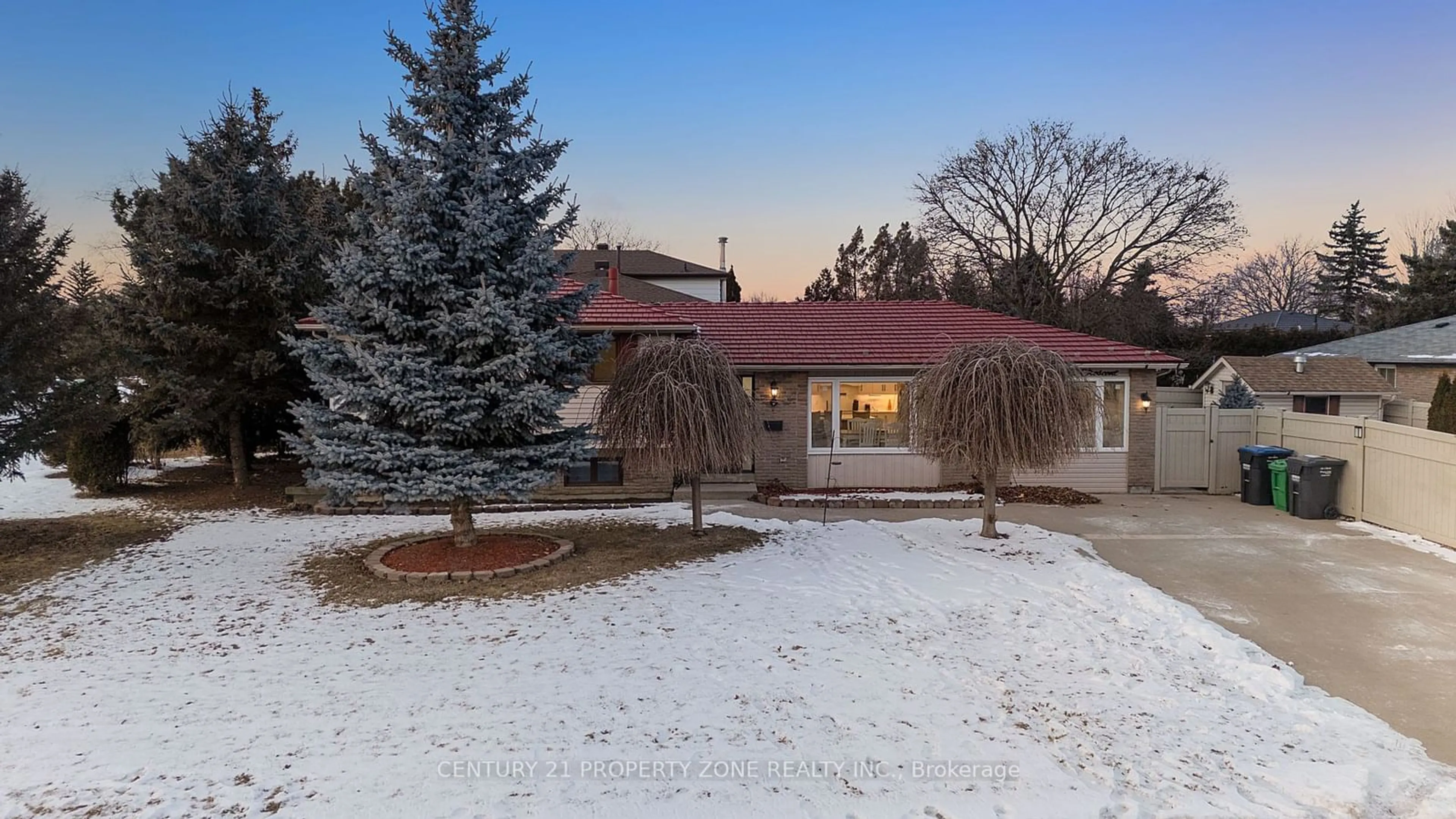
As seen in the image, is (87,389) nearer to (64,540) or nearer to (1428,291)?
(64,540)

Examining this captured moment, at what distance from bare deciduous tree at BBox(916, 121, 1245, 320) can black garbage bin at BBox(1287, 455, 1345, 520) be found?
1859 cm

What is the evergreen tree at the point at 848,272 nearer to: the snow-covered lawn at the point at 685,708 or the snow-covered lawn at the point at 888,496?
the snow-covered lawn at the point at 888,496

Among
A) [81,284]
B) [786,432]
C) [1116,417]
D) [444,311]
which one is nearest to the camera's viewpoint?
[444,311]

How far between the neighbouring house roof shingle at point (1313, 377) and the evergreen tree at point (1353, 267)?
82.7 ft

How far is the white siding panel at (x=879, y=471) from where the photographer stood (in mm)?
12750

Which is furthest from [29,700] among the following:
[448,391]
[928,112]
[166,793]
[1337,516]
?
[928,112]

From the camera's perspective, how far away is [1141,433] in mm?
12531

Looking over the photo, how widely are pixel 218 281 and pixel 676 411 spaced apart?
9697 millimetres

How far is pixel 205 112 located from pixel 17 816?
12850mm

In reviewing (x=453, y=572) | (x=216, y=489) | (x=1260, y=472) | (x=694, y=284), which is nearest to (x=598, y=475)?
(x=453, y=572)

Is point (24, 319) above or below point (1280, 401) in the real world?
above

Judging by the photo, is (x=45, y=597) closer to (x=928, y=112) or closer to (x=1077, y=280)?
(x=928, y=112)

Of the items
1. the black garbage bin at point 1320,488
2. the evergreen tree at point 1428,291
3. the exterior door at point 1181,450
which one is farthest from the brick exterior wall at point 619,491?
the evergreen tree at point 1428,291

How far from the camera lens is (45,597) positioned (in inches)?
255
